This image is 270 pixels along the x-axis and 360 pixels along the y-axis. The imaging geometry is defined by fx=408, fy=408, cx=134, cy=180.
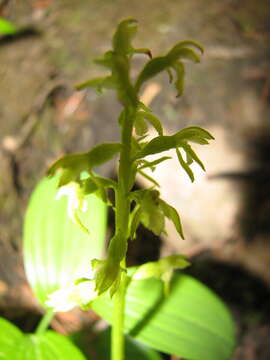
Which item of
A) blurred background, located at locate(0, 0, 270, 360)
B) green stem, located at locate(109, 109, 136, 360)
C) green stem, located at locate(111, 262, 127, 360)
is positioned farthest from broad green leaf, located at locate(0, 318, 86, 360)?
blurred background, located at locate(0, 0, 270, 360)

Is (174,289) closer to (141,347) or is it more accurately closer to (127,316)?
(127,316)

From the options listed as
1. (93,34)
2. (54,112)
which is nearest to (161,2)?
(93,34)

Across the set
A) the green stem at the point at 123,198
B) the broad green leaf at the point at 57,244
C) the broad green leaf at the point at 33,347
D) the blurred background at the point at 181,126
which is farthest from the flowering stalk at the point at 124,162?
the blurred background at the point at 181,126

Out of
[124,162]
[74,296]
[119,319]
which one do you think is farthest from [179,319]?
[124,162]

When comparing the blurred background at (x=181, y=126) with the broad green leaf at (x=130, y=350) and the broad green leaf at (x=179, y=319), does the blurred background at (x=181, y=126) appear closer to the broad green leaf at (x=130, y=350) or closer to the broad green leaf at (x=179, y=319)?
the broad green leaf at (x=130, y=350)

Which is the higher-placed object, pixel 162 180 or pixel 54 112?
pixel 54 112

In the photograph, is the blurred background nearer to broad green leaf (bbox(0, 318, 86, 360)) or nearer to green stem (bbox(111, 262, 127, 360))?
broad green leaf (bbox(0, 318, 86, 360))
